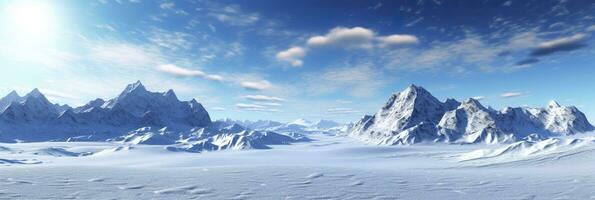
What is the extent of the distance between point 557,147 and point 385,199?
3188 inches

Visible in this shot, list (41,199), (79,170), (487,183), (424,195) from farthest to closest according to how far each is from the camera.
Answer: (79,170) → (487,183) → (424,195) → (41,199)

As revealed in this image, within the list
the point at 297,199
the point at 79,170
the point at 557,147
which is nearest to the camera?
the point at 297,199

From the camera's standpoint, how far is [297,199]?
33.8 meters

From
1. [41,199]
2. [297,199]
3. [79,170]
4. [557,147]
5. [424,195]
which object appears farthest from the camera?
[557,147]

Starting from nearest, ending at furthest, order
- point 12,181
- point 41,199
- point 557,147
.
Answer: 1. point 41,199
2. point 12,181
3. point 557,147

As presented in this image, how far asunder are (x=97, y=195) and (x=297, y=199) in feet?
60.0

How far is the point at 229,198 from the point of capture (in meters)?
34.5

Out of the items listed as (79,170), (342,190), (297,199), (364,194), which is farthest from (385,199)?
(79,170)

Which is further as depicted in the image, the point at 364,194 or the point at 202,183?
the point at 202,183

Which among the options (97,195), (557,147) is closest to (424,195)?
(97,195)

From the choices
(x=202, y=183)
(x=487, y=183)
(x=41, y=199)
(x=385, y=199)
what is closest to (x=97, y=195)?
(x=41, y=199)

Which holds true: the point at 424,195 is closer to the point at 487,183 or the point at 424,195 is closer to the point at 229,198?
the point at 487,183

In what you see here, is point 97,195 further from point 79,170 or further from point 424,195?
point 424,195

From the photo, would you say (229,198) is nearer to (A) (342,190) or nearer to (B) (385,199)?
(A) (342,190)
